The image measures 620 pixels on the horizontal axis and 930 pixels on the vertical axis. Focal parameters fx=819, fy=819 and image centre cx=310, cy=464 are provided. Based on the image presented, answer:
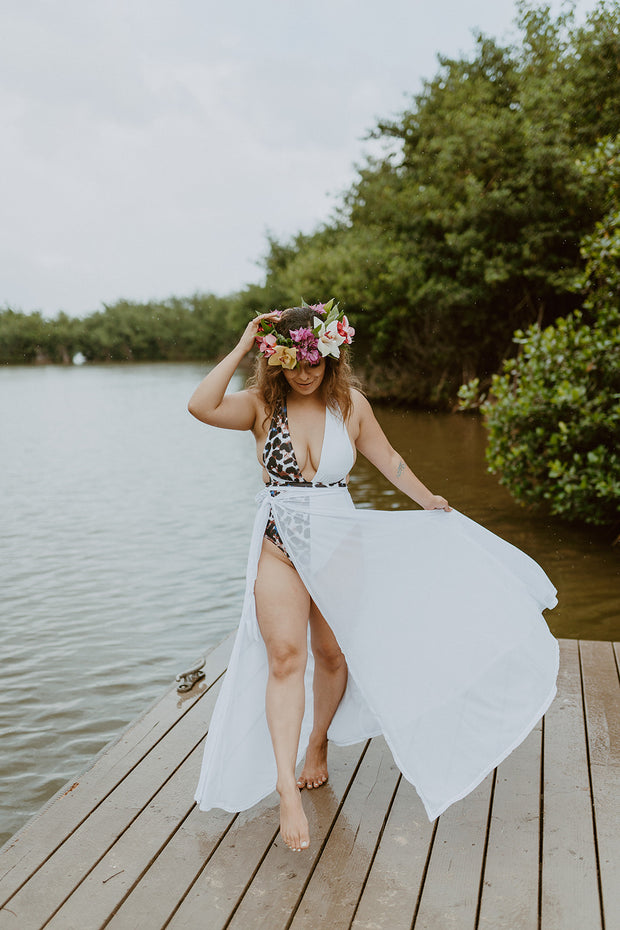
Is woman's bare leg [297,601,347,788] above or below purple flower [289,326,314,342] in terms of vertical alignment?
below

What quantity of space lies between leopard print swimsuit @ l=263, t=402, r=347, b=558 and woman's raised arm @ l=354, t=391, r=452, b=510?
0.97 feet

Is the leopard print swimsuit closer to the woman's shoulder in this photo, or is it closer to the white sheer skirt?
the white sheer skirt

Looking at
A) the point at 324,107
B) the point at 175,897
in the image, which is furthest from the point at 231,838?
the point at 324,107

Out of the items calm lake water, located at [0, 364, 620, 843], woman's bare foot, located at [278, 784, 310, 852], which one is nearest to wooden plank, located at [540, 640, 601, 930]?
woman's bare foot, located at [278, 784, 310, 852]

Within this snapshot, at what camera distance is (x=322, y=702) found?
3090mm

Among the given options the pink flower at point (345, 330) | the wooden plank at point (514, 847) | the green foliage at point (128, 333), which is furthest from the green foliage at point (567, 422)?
the green foliage at point (128, 333)

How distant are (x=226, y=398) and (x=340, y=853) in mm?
1532

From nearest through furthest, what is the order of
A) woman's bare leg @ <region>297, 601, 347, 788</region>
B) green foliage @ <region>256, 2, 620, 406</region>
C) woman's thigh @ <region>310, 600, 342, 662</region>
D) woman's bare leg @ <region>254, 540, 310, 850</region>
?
woman's bare leg @ <region>254, 540, 310, 850</region>, woman's thigh @ <region>310, 600, 342, 662</region>, woman's bare leg @ <region>297, 601, 347, 788</region>, green foliage @ <region>256, 2, 620, 406</region>

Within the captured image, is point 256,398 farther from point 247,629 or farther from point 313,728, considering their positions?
point 313,728

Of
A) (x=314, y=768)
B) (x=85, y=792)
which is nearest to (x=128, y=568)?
(x=85, y=792)

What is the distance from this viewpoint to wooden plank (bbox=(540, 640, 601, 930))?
7.57ft

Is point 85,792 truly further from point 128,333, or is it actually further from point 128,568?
point 128,333

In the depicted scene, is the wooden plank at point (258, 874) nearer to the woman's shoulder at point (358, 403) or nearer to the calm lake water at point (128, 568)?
the woman's shoulder at point (358, 403)

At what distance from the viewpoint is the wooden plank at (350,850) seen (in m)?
2.33
